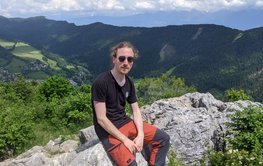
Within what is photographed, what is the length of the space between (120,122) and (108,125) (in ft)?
2.16

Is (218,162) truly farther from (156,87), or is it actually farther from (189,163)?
(156,87)

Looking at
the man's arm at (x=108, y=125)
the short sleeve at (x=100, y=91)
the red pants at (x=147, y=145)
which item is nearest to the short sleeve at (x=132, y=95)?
the red pants at (x=147, y=145)

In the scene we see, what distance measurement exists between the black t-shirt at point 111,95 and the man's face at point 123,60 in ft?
1.22

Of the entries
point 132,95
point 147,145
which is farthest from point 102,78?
point 147,145

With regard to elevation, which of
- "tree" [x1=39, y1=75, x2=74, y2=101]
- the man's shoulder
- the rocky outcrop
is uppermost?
the man's shoulder

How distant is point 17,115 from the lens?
2916 centimetres

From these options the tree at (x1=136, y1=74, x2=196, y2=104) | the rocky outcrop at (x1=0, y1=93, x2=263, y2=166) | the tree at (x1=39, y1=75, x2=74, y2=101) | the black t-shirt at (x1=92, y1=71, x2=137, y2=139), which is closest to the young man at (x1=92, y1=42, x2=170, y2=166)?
the black t-shirt at (x1=92, y1=71, x2=137, y2=139)

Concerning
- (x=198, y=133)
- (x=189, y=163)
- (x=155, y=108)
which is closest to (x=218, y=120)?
(x=198, y=133)

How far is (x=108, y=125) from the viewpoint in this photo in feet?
36.9

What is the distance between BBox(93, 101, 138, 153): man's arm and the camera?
36.4 ft

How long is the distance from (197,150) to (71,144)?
662cm

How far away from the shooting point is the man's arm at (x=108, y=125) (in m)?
11.1

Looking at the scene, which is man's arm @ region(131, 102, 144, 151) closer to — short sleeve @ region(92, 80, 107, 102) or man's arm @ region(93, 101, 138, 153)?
man's arm @ region(93, 101, 138, 153)

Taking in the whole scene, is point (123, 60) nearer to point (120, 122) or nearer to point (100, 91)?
point (100, 91)
